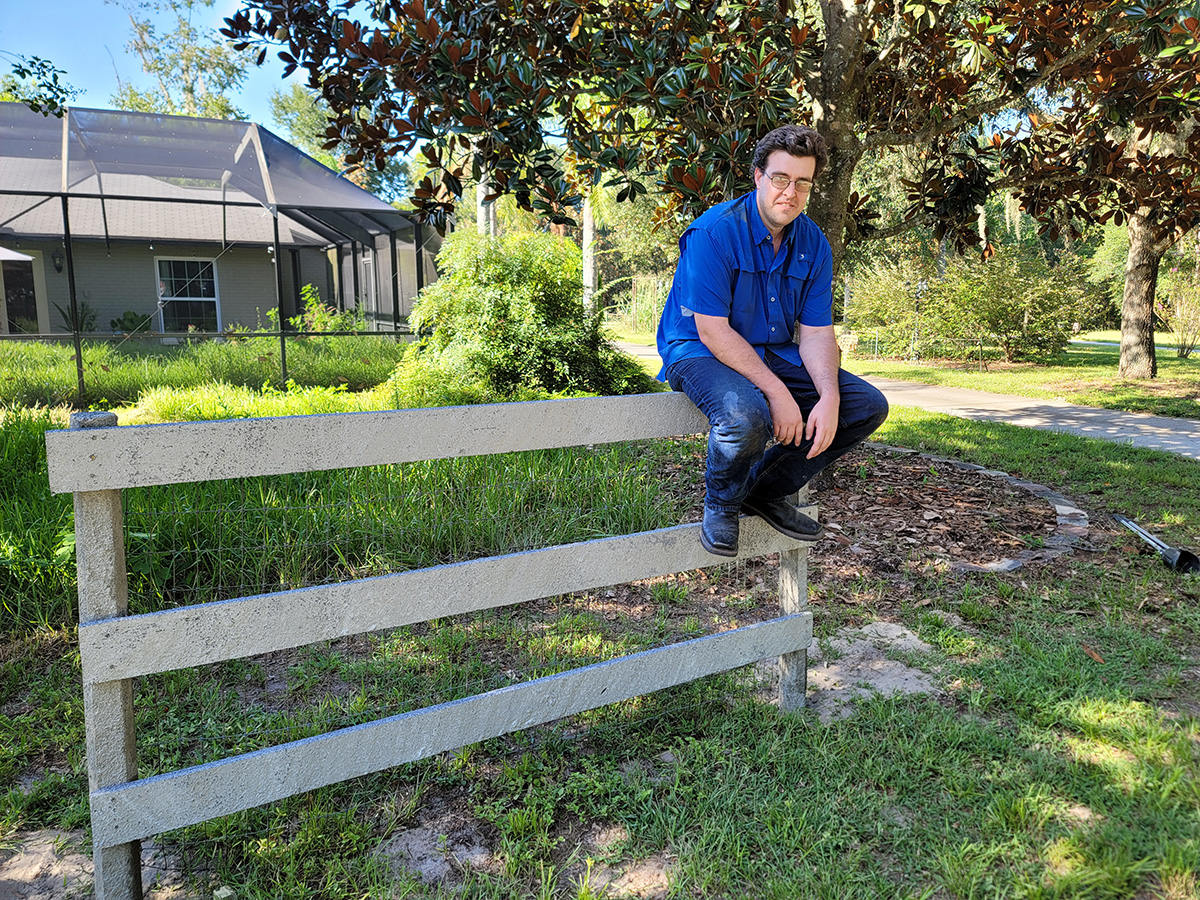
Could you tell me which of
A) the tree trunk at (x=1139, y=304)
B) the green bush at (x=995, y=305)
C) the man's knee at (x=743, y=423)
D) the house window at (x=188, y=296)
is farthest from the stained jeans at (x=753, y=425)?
the green bush at (x=995, y=305)

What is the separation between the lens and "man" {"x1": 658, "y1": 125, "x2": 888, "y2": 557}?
256 cm

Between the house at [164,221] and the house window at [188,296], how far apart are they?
3cm

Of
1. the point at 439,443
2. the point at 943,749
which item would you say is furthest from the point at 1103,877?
the point at 439,443

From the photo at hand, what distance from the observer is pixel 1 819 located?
240cm

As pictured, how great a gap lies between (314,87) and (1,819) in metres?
3.89

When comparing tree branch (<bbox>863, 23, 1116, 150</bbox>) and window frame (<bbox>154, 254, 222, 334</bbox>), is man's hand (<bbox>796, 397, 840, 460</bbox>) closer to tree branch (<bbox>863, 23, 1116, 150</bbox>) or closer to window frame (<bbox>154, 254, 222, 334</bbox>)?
tree branch (<bbox>863, 23, 1116, 150</bbox>)

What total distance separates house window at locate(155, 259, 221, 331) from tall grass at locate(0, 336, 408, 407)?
3035mm

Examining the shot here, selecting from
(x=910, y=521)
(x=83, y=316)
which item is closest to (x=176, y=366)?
(x=83, y=316)

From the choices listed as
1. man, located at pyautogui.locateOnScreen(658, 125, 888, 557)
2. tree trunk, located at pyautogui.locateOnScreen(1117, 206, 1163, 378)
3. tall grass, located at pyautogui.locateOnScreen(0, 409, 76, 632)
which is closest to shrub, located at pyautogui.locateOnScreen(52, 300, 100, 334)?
tall grass, located at pyautogui.locateOnScreen(0, 409, 76, 632)

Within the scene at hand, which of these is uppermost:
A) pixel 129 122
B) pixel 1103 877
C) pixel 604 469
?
pixel 129 122

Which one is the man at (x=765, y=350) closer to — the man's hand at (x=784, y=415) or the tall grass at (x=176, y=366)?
the man's hand at (x=784, y=415)

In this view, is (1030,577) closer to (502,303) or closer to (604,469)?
(604,469)

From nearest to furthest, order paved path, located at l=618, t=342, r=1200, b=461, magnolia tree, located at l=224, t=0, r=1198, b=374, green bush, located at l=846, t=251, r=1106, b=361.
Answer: magnolia tree, located at l=224, t=0, r=1198, b=374 < paved path, located at l=618, t=342, r=1200, b=461 < green bush, located at l=846, t=251, r=1106, b=361

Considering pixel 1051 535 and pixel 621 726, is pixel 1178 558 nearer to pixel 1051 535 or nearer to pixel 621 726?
pixel 1051 535
